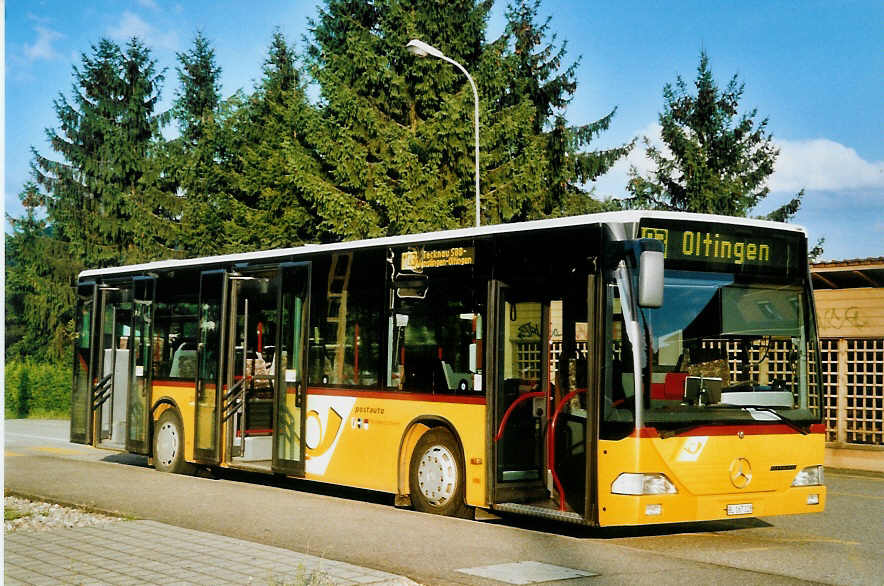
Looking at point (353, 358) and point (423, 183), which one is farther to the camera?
point (423, 183)

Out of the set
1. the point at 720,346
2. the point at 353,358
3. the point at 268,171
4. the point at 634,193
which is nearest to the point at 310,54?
the point at 268,171

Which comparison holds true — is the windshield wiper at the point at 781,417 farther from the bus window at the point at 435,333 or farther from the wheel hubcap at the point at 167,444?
the wheel hubcap at the point at 167,444

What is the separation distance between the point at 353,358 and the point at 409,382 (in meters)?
1.20

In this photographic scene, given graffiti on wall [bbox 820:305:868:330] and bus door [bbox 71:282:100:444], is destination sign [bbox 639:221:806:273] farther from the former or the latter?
bus door [bbox 71:282:100:444]

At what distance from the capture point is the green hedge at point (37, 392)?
4109 cm

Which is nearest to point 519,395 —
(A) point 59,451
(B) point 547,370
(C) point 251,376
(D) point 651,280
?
(B) point 547,370

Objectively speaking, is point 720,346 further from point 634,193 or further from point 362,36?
point 634,193

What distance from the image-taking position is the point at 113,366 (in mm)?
18391

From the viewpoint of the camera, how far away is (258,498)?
13.5 meters

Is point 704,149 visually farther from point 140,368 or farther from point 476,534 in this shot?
point 476,534

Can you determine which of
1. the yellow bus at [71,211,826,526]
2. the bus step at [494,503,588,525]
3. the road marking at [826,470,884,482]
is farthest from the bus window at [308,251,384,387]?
the road marking at [826,470,884,482]

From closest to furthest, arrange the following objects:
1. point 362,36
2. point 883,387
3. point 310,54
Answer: point 883,387 < point 362,36 < point 310,54

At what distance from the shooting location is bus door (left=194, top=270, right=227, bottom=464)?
15.8 m

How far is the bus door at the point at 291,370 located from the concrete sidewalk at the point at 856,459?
9142 mm
